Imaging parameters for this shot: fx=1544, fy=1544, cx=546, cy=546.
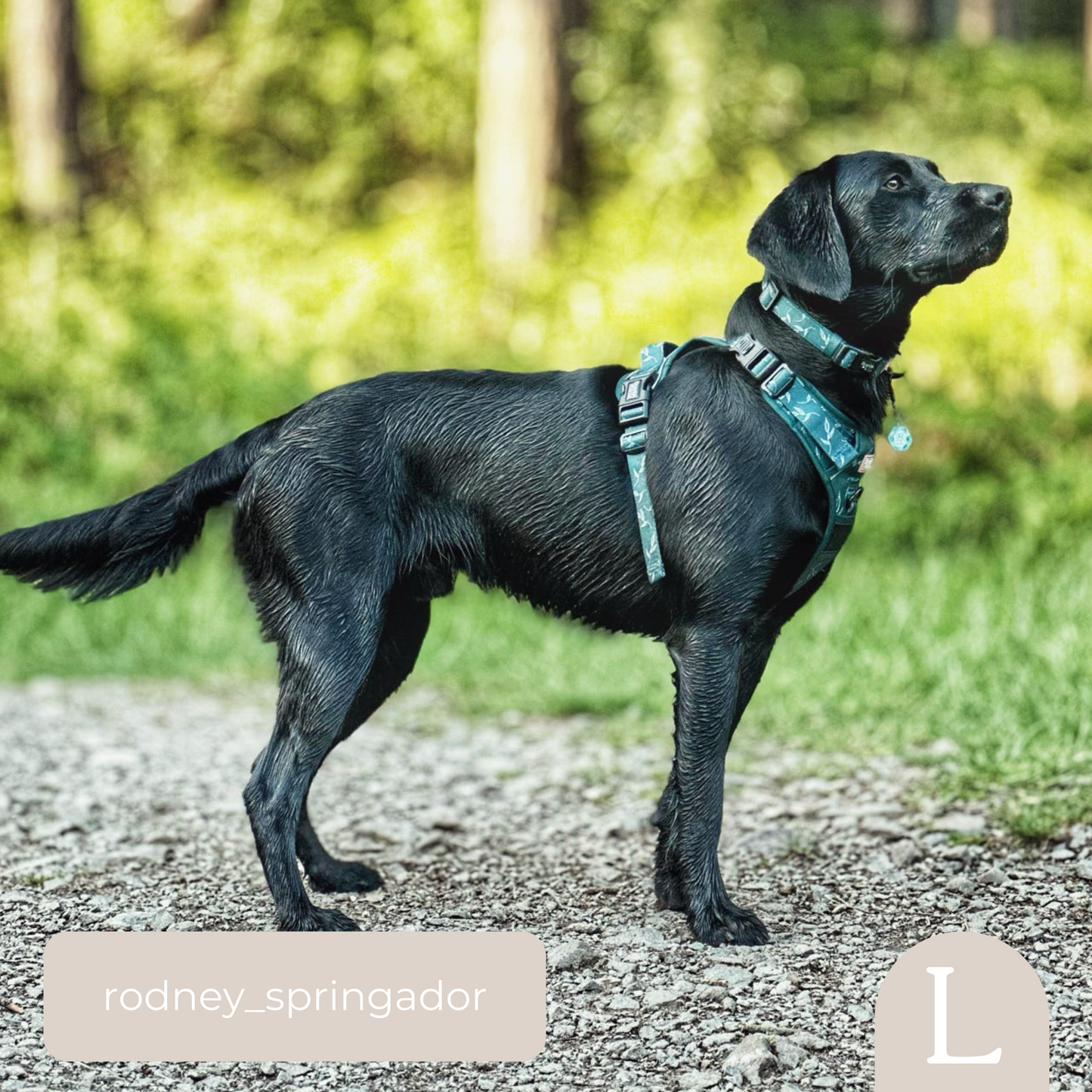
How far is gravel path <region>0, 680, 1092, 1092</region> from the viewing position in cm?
310

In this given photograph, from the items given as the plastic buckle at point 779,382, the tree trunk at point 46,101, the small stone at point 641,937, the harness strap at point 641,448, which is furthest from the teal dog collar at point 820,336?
the tree trunk at point 46,101

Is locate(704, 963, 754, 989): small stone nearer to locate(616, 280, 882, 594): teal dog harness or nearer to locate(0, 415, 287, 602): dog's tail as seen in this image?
locate(616, 280, 882, 594): teal dog harness

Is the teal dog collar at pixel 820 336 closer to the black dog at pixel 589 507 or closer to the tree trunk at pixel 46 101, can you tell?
the black dog at pixel 589 507

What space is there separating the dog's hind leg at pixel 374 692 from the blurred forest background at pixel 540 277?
0.41 metres

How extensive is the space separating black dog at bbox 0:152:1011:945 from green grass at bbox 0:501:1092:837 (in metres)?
0.93

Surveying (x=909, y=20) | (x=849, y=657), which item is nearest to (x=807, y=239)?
(x=849, y=657)

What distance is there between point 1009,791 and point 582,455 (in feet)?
6.48

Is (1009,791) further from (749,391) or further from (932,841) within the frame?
(749,391)

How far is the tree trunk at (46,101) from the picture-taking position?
12.9m

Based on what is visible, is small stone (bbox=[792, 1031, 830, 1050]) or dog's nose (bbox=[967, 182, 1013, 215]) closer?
small stone (bbox=[792, 1031, 830, 1050])

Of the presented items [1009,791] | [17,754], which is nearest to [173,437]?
[17,754]

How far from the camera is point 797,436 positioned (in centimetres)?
352

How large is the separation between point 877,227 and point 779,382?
43cm

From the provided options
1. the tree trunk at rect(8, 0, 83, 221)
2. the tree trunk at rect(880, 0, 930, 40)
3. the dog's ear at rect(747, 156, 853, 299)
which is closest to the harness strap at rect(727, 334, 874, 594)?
the dog's ear at rect(747, 156, 853, 299)
